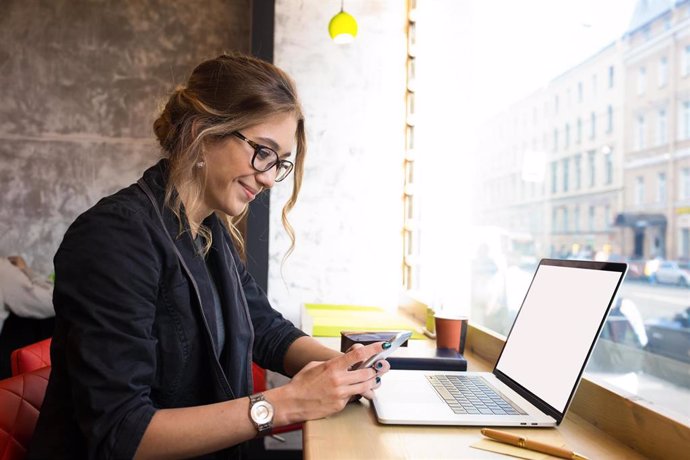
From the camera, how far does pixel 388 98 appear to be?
345cm

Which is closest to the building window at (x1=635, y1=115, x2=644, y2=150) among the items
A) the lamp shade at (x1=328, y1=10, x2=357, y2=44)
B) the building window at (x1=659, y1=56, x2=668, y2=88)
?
the building window at (x1=659, y1=56, x2=668, y2=88)

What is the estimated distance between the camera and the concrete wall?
3410 mm

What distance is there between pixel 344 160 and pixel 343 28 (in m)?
0.69

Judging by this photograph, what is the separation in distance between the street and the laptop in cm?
32

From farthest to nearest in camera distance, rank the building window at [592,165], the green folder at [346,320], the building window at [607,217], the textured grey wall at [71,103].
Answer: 1. the textured grey wall at [71,103]
2. the green folder at [346,320]
3. the building window at [592,165]
4. the building window at [607,217]

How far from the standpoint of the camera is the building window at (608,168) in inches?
72.7

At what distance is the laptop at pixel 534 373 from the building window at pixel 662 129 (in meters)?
0.47

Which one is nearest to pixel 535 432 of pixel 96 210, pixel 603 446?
pixel 603 446

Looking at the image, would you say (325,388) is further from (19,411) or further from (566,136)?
(566,136)

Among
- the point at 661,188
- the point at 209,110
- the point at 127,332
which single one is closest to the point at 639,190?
the point at 661,188

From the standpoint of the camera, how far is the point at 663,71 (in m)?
1.60

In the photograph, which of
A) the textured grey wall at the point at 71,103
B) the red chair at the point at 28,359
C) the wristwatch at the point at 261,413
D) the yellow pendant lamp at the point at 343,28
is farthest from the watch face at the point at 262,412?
the textured grey wall at the point at 71,103

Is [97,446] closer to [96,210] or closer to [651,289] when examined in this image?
[96,210]

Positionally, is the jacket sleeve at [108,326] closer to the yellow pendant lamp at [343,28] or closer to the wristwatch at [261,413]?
the wristwatch at [261,413]
